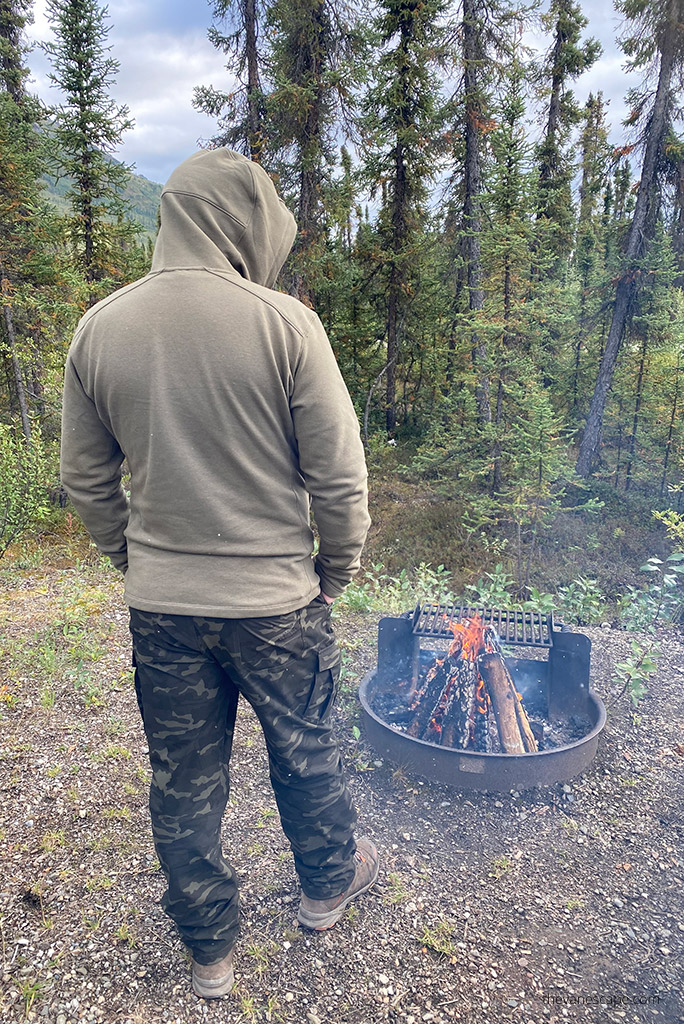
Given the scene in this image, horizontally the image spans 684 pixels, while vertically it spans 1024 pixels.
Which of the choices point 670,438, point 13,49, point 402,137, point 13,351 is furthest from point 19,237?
point 670,438

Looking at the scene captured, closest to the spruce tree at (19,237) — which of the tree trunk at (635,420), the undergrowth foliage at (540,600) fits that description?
the undergrowth foliage at (540,600)

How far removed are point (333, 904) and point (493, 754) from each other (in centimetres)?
103

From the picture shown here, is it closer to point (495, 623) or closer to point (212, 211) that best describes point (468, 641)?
point (495, 623)

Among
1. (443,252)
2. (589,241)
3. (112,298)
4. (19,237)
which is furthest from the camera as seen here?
(589,241)

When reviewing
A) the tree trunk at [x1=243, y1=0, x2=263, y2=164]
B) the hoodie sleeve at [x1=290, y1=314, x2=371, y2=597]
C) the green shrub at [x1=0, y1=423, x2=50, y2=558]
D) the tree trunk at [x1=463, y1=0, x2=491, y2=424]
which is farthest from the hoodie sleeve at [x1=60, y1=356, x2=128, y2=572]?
the tree trunk at [x1=243, y1=0, x2=263, y2=164]

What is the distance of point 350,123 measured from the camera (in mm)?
12844

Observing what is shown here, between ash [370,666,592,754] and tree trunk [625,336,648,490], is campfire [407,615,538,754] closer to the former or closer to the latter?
ash [370,666,592,754]

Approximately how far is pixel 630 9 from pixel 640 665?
1368 centimetres

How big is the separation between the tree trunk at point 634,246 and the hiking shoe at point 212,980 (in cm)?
1475

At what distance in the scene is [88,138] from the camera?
12.1 m

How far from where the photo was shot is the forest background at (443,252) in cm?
1106

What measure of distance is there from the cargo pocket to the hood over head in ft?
4.13

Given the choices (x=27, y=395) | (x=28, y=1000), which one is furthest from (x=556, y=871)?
(x=27, y=395)

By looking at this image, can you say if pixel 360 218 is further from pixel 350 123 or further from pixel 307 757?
pixel 307 757
